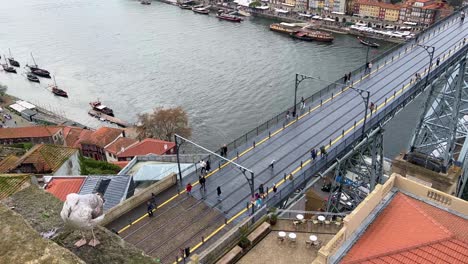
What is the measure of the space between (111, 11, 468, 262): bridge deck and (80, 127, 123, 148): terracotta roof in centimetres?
3503

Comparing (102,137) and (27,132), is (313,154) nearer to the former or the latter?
(102,137)

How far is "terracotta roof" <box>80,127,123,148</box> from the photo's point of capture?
58.8 m

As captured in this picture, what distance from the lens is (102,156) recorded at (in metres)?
59.4

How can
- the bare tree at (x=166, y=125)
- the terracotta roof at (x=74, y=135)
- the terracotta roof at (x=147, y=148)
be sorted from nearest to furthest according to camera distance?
the terracotta roof at (x=147, y=148)
the bare tree at (x=166, y=125)
the terracotta roof at (x=74, y=135)

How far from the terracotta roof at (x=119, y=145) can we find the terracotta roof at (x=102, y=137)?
1865 millimetres

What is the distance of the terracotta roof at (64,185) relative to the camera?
28.4 m

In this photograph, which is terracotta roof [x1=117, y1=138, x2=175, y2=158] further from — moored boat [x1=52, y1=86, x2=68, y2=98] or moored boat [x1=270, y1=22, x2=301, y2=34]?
moored boat [x1=270, y1=22, x2=301, y2=34]

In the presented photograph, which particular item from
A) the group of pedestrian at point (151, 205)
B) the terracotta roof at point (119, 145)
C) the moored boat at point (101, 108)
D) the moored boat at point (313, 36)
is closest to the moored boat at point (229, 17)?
the moored boat at point (313, 36)

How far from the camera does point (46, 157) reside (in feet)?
117

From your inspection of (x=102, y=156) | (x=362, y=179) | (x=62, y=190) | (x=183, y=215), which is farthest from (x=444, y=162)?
(x=102, y=156)

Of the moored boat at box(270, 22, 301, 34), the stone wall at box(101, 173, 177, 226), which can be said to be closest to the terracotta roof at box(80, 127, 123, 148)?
the stone wall at box(101, 173, 177, 226)

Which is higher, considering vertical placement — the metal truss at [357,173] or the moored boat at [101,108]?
the metal truss at [357,173]

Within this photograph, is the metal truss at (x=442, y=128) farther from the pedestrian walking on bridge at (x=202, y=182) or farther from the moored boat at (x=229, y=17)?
the moored boat at (x=229, y=17)

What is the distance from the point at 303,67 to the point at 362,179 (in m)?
55.4
